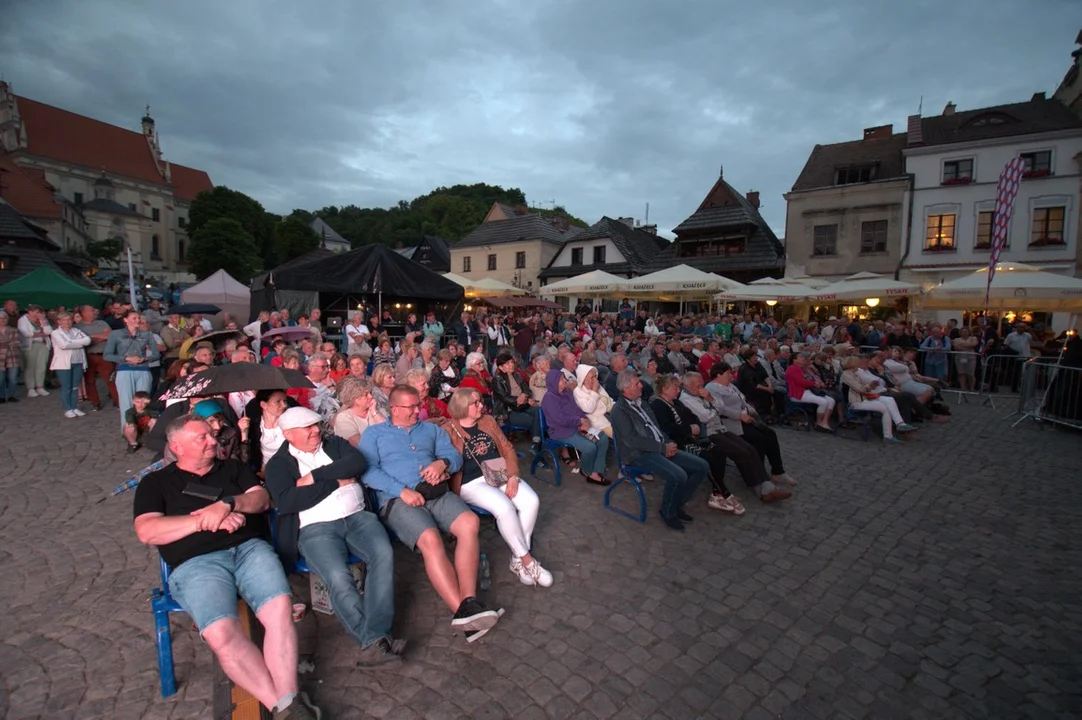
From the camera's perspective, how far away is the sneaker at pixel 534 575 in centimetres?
372

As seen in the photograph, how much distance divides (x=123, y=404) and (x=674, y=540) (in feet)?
26.2

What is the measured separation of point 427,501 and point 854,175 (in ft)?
104

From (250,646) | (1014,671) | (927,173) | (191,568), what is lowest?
(1014,671)

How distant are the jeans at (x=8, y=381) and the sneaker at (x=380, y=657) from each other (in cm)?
1071

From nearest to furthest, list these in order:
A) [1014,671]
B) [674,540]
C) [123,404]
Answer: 1. [1014,671]
2. [674,540]
3. [123,404]

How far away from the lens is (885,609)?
3.52 metres

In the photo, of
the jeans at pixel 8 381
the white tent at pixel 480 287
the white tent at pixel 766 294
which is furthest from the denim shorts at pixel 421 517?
the white tent at pixel 480 287

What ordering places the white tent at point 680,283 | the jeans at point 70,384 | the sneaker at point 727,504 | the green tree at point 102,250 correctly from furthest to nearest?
the green tree at point 102,250 → the white tent at point 680,283 → the jeans at point 70,384 → the sneaker at point 727,504

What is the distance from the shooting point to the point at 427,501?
3645 mm

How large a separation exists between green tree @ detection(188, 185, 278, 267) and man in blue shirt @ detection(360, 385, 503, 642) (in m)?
61.8

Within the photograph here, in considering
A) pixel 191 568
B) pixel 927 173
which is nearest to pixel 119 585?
pixel 191 568

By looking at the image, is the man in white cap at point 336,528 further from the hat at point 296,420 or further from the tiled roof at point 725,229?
the tiled roof at point 725,229

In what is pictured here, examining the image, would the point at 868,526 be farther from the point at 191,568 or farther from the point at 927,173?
the point at 927,173

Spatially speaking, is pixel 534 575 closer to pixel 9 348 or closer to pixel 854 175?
pixel 9 348
